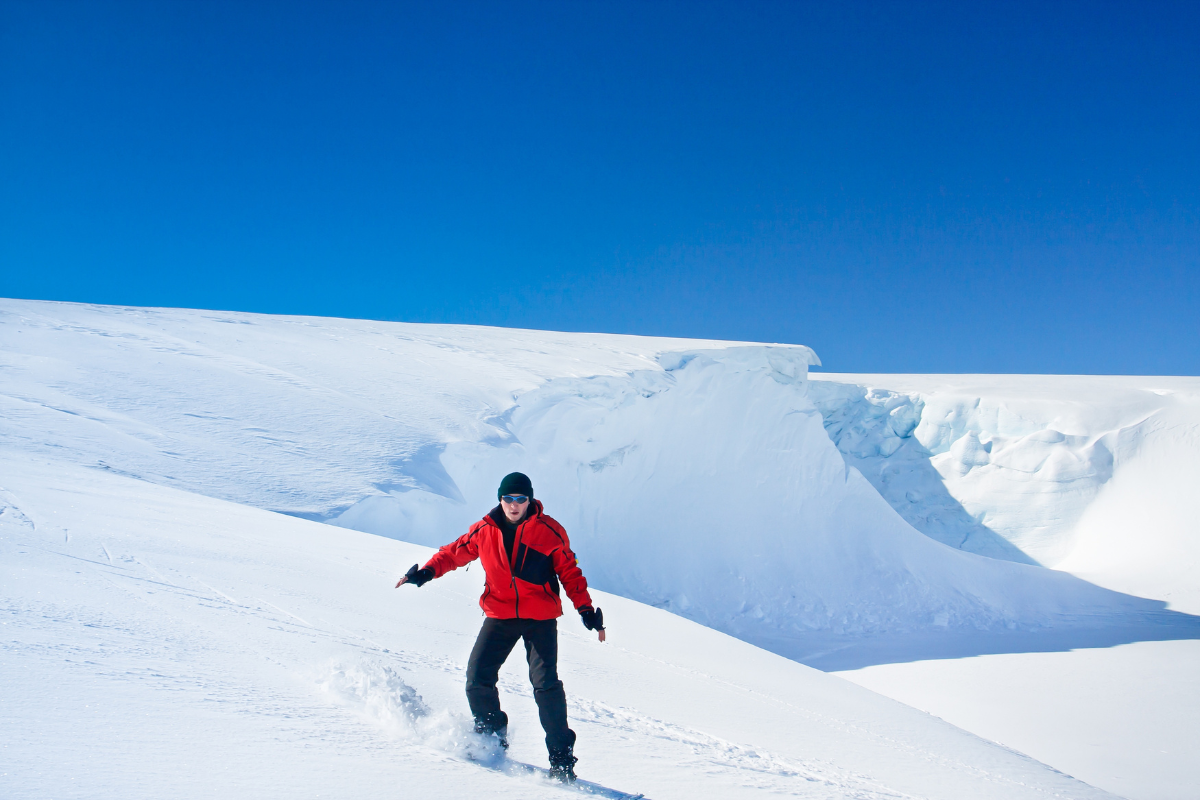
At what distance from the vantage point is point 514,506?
2.21 meters

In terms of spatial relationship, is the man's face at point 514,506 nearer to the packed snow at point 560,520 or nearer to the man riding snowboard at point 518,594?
the man riding snowboard at point 518,594

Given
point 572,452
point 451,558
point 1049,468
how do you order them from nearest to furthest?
A: point 451,558 < point 572,452 < point 1049,468

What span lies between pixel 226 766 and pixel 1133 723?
27.5ft

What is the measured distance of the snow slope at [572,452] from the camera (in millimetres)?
6820

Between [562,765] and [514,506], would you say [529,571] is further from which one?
[562,765]

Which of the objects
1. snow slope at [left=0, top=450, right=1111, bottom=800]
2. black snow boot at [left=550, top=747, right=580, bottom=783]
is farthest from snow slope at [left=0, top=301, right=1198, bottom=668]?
black snow boot at [left=550, top=747, right=580, bottom=783]

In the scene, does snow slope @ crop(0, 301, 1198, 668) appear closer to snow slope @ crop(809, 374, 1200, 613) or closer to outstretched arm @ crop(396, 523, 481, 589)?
snow slope @ crop(809, 374, 1200, 613)

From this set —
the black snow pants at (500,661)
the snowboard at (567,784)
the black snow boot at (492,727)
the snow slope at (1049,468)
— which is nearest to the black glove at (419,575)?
the black snow pants at (500,661)

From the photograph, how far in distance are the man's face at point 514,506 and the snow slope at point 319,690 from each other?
68 cm

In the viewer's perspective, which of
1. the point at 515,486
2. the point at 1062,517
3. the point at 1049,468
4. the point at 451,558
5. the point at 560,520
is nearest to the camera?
the point at 515,486

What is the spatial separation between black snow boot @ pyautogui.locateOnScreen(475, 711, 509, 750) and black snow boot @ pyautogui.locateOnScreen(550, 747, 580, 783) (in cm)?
19

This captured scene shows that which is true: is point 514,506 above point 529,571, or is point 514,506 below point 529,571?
above

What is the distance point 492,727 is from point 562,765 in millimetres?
270

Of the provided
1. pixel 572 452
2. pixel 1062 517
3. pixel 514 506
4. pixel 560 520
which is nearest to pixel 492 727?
pixel 514 506
